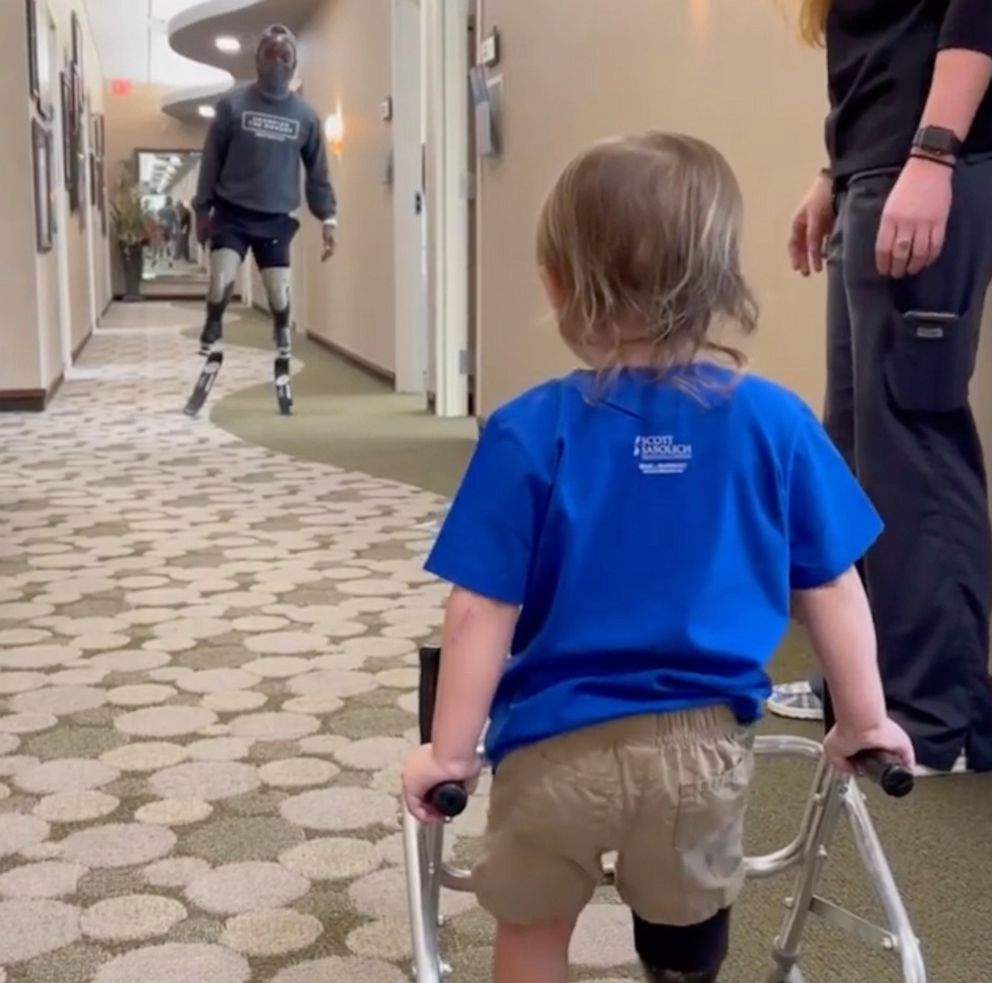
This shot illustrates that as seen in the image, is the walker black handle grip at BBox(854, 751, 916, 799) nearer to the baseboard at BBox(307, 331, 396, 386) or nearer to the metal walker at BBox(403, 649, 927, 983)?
the metal walker at BBox(403, 649, 927, 983)

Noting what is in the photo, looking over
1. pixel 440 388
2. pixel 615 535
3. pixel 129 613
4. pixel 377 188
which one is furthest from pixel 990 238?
pixel 377 188

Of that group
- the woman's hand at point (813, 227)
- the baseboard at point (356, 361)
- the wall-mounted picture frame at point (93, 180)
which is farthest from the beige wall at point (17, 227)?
the wall-mounted picture frame at point (93, 180)

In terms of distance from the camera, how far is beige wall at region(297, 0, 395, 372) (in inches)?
286

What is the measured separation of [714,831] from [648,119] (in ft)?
8.58

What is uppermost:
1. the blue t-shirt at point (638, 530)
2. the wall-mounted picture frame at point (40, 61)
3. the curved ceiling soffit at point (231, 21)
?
the curved ceiling soffit at point (231, 21)

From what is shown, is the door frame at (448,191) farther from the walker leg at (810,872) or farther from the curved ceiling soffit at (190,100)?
the curved ceiling soffit at (190,100)

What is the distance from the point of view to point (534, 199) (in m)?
4.36

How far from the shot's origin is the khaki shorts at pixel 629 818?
974 millimetres

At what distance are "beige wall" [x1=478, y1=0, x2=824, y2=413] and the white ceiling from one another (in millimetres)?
8114

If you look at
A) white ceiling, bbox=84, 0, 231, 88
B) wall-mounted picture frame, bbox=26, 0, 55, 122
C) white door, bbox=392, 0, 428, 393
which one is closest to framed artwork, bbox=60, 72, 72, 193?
wall-mounted picture frame, bbox=26, 0, 55, 122

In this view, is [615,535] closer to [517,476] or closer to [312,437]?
[517,476]

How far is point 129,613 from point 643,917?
1.93m

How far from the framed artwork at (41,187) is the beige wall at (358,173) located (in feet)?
5.38

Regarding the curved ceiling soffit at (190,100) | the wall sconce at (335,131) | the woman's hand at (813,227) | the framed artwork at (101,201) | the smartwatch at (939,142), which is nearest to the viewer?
the smartwatch at (939,142)
